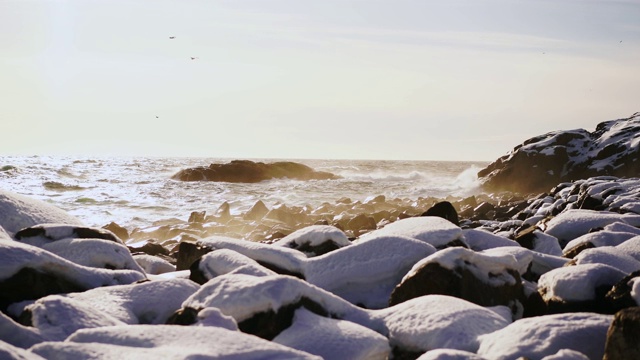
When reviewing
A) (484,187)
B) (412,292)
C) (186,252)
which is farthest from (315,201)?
(412,292)

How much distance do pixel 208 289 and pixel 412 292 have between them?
1.53 meters

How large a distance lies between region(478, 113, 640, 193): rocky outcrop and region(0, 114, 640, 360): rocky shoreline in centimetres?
1420

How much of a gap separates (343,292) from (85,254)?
2.23 m

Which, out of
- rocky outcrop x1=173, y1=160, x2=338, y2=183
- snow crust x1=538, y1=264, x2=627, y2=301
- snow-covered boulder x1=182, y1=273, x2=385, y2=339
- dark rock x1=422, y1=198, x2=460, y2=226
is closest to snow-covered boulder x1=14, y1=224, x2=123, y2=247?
snow-covered boulder x1=182, y1=273, x2=385, y2=339

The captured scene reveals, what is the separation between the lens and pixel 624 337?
3.39 m

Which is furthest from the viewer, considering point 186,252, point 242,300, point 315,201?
point 315,201

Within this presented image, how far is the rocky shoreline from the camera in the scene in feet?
11.3

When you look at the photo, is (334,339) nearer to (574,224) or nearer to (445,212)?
(445,212)

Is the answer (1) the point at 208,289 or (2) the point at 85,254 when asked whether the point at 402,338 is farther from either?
(2) the point at 85,254

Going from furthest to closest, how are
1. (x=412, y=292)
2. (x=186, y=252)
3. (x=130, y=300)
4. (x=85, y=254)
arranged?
(x=186, y=252), (x=85, y=254), (x=412, y=292), (x=130, y=300)

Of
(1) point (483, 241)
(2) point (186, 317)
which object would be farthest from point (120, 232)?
(2) point (186, 317)

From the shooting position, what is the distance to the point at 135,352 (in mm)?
3176

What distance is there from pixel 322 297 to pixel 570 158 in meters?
20.0

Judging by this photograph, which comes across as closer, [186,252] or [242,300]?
[242,300]
